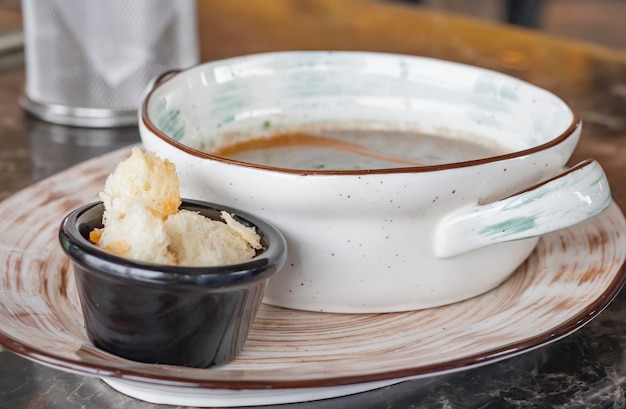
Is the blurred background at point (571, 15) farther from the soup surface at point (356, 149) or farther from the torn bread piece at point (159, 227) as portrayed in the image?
the torn bread piece at point (159, 227)

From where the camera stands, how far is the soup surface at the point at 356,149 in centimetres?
86

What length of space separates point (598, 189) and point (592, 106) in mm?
755

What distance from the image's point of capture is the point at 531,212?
2.16 feet

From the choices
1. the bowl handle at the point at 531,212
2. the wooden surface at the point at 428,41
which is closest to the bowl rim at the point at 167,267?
the bowl handle at the point at 531,212

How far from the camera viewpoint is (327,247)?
2.19ft

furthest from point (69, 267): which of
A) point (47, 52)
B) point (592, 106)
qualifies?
point (592, 106)

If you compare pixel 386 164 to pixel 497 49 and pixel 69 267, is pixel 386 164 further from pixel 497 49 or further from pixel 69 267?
pixel 497 49

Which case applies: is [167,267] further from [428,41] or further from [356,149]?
[428,41]

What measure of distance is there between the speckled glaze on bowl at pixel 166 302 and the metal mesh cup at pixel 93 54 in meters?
0.67

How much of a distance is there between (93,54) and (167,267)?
799 millimetres

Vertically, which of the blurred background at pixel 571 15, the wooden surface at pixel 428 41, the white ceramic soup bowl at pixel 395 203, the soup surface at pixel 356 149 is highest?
the white ceramic soup bowl at pixel 395 203

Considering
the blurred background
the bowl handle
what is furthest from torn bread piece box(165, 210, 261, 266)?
the blurred background

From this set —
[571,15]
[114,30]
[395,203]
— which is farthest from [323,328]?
[571,15]

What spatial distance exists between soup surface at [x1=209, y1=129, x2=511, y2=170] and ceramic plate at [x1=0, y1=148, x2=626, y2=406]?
0.13m
